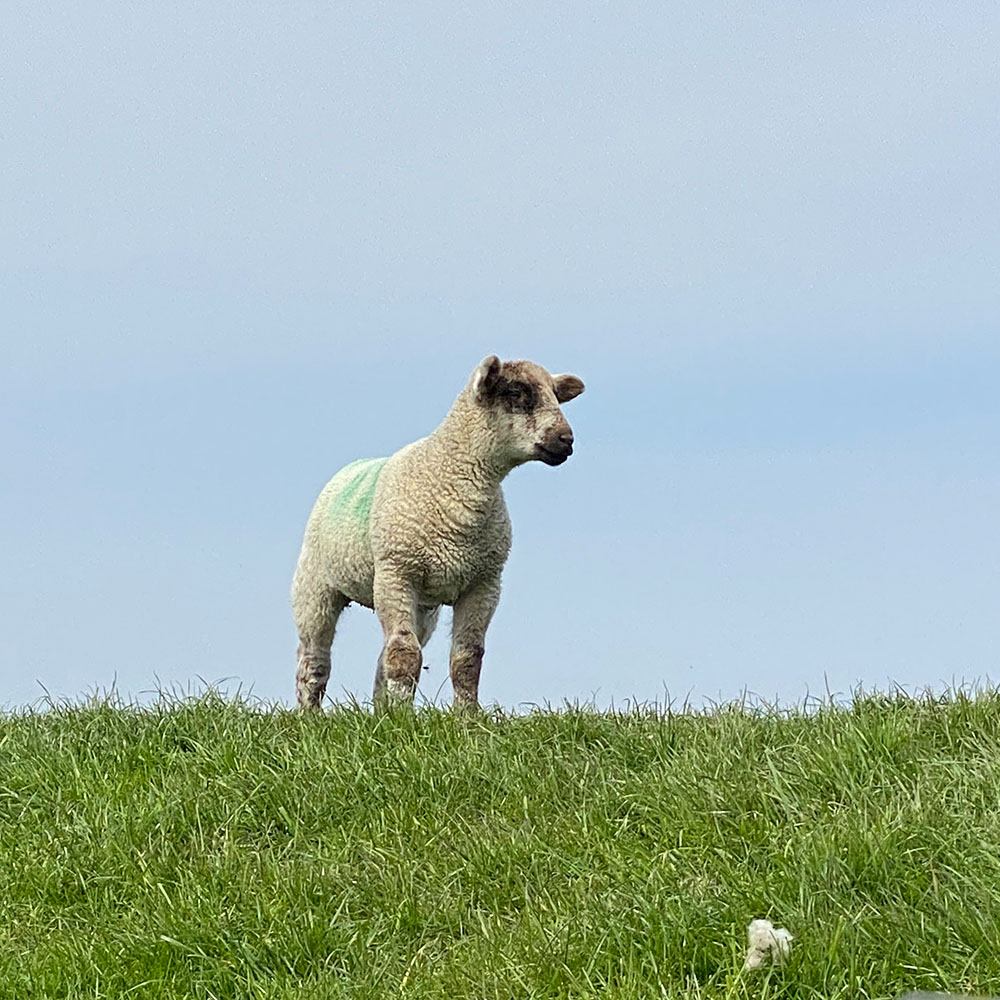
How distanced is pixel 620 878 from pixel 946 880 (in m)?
1.27

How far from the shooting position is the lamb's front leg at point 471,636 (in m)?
9.59

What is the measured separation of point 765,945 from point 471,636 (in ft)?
15.0

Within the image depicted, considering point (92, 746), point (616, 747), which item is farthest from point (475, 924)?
point (92, 746)

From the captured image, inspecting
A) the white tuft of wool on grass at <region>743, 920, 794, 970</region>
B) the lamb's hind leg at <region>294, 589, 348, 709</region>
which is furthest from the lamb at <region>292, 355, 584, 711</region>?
the white tuft of wool on grass at <region>743, 920, 794, 970</region>

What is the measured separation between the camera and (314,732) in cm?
827

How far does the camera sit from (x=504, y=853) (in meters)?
6.62

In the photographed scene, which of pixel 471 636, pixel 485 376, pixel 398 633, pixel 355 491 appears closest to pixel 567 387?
pixel 485 376

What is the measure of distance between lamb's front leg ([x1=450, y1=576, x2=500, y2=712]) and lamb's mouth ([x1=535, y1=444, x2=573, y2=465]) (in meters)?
0.85

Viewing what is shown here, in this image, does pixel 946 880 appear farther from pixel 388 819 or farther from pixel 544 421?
pixel 544 421

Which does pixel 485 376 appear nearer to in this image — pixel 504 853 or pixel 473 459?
pixel 473 459

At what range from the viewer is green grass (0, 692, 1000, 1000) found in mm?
5535

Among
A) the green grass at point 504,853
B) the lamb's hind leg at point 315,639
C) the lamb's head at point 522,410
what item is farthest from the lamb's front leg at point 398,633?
the lamb's hind leg at point 315,639

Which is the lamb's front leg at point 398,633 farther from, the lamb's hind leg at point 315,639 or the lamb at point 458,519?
the lamb's hind leg at point 315,639

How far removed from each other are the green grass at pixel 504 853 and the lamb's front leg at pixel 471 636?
112 centimetres
